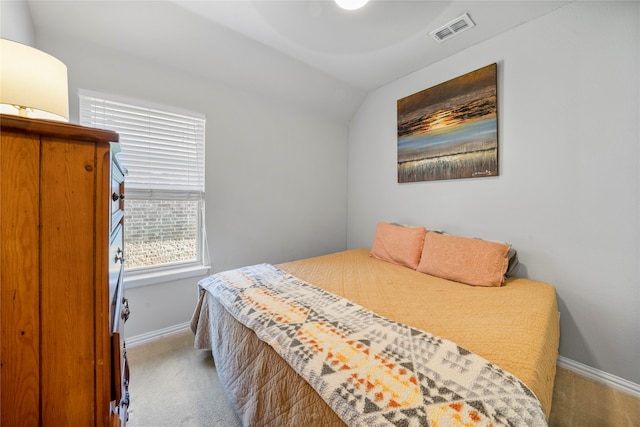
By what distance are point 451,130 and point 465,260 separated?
1.23 metres

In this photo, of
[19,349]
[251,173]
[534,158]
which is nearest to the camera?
[19,349]

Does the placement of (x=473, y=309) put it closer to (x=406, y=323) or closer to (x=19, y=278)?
(x=406, y=323)

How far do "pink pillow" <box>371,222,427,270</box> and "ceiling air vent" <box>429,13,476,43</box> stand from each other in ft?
5.45

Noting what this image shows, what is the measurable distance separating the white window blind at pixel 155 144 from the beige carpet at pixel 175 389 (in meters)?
1.27

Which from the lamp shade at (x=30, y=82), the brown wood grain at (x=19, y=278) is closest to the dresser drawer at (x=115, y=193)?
the brown wood grain at (x=19, y=278)

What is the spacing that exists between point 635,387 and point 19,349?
9.68 ft

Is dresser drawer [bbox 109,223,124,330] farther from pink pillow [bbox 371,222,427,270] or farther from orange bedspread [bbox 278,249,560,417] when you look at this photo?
pink pillow [bbox 371,222,427,270]

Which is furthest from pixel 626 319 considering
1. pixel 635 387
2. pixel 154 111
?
pixel 154 111

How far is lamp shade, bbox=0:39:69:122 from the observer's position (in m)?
0.86

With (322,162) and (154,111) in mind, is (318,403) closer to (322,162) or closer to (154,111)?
(154,111)

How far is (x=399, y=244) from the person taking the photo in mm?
2338

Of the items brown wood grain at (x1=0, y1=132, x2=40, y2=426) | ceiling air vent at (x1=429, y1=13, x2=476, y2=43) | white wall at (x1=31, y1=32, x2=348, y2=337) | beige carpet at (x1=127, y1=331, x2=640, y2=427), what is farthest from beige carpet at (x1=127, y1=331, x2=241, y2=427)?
ceiling air vent at (x1=429, y1=13, x2=476, y2=43)

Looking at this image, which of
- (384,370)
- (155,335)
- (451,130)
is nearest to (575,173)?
(451,130)

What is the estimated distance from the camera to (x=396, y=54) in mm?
2344
